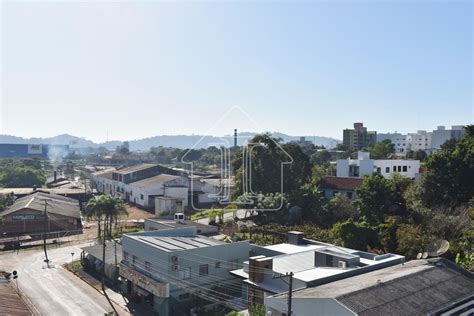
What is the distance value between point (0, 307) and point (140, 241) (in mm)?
7628

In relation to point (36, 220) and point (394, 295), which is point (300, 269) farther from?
point (36, 220)

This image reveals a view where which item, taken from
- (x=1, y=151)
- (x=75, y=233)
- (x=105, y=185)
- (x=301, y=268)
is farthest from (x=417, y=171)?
(x=1, y=151)

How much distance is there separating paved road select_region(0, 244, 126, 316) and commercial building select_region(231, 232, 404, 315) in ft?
32.5

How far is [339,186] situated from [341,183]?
1.60 ft

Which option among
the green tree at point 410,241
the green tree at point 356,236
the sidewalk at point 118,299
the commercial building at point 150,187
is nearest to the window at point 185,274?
the sidewalk at point 118,299

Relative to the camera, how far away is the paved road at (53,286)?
23672 millimetres

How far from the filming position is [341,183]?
147ft

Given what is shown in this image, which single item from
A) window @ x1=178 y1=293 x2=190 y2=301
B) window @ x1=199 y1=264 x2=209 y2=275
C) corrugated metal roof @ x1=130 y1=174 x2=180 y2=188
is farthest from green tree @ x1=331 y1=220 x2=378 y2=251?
corrugated metal roof @ x1=130 y1=174 x2=180 y2=188

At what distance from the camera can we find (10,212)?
4309 cm

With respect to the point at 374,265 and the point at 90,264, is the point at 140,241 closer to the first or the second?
the point at 90,264

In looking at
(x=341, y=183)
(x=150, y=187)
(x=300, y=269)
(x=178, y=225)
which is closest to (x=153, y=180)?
(x=150, y=187)

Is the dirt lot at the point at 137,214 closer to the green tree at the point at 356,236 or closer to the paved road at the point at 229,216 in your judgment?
the paved road at the point at 229,216

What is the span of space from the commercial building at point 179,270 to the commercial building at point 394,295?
7.45 m

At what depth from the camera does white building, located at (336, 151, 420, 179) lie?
49125mm
